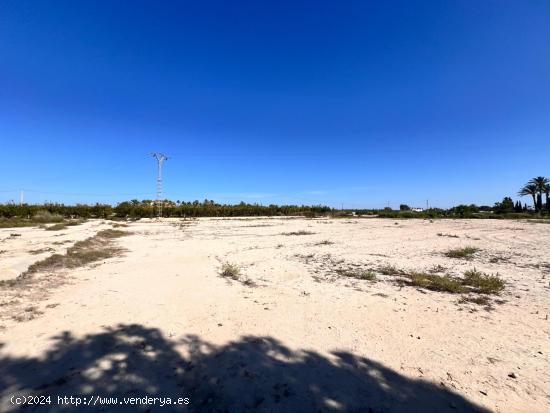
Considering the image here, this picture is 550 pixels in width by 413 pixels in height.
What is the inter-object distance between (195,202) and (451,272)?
4407 centimetres

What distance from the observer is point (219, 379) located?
297 cm

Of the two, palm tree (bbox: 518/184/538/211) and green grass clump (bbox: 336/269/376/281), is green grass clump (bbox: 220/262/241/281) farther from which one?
palm tree (bbox: 518/184/538/211)

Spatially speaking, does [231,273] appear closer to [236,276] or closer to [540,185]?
[236,276]

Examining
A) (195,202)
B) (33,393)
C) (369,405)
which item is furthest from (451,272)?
(195,202)

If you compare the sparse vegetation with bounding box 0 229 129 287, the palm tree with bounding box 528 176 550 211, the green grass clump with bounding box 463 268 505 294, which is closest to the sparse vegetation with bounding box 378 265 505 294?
the green grass clump with bounding box 463 268 505 294

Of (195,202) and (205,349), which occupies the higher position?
(195,202)

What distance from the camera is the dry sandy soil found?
2764mm

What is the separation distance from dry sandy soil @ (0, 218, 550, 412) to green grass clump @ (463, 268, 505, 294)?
8.2 inches

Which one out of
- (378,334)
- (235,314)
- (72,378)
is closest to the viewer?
(72,378)

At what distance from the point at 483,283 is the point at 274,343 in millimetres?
4948

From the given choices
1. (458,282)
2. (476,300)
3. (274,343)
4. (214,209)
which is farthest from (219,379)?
(214,209)

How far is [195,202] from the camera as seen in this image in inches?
1902

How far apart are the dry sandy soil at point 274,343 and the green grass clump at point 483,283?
8.2 inches

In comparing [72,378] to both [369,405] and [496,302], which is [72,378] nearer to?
[369,405]
